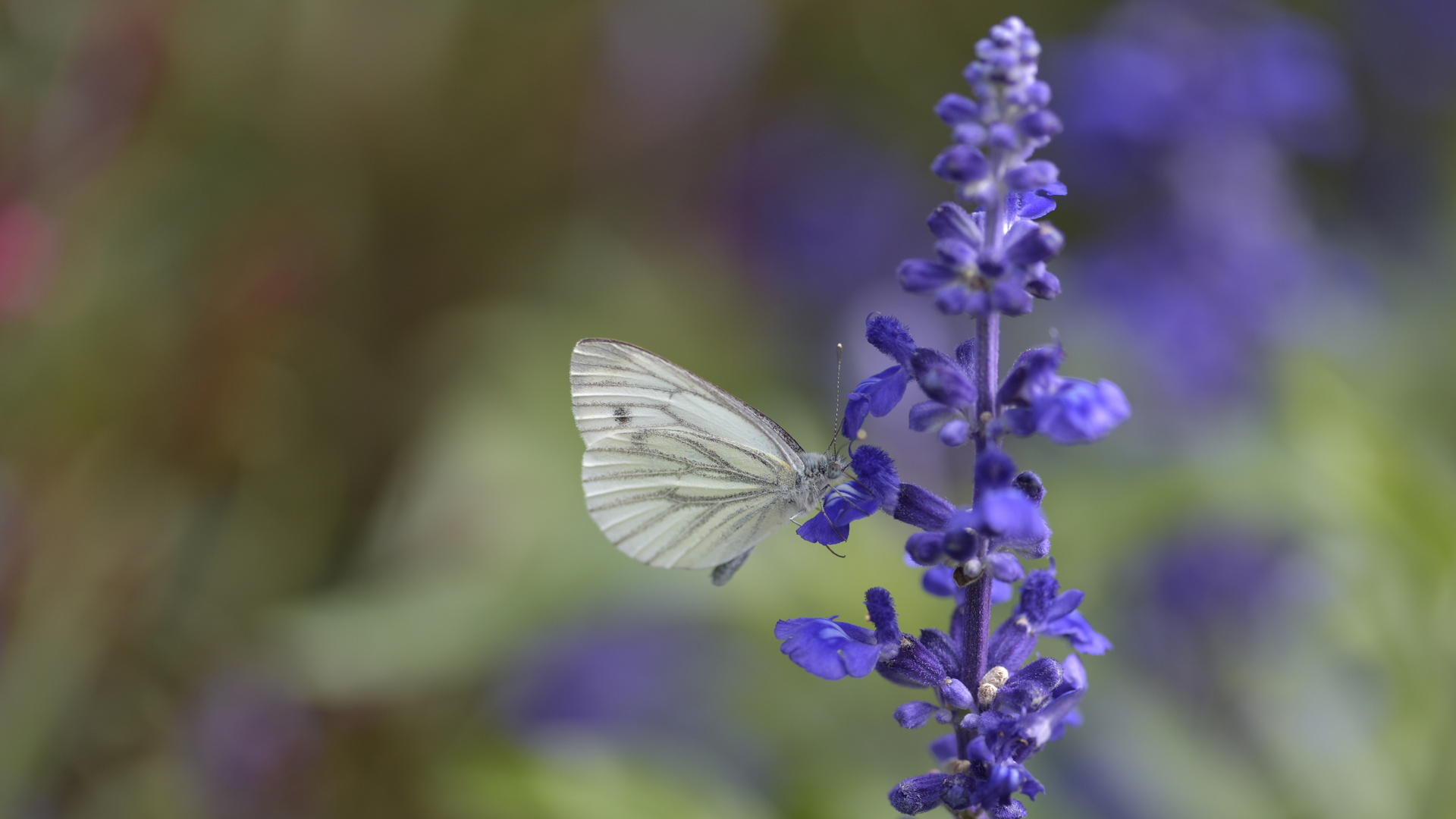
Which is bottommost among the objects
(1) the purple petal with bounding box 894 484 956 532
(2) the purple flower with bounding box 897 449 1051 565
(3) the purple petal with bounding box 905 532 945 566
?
(3) the purple petal with bounding box 905 532 945 566

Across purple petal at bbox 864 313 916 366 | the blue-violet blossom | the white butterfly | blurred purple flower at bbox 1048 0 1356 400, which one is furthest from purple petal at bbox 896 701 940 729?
blurred purple flower at bbox 1048 0 1356 400

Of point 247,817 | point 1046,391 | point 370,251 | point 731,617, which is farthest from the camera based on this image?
point 370,251

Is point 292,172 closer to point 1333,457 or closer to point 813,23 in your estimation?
point 813,23

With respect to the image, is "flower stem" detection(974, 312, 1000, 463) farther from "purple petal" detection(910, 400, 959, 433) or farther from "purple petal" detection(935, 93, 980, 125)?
"purple petal" detection(935, 93, 980, 125)

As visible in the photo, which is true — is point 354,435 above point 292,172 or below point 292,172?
below

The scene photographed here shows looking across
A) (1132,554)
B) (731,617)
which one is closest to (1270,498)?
(1132,554)

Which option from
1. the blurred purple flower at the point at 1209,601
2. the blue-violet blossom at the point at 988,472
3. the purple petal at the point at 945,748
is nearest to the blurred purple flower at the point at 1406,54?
the blurred purple flower at the point at 1209,601
